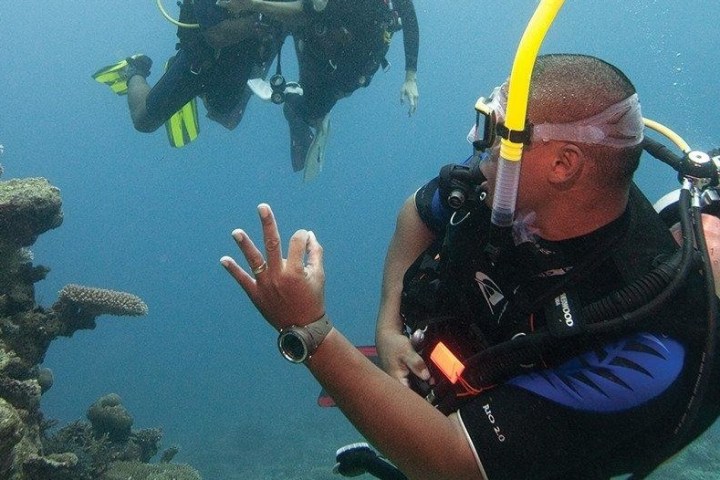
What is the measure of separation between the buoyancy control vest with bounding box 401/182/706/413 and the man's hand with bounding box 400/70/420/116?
21.9ft

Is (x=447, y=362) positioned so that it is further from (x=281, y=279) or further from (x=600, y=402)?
(x=281, y=279)

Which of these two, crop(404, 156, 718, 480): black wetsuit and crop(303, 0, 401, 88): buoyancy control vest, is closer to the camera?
crop(404, 156, 718, 480): black wetsuit

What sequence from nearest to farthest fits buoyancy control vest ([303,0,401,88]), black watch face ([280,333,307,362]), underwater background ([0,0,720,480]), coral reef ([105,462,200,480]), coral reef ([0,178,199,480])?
1. black watch face ([280,333,307,362])
2. coral reef ([0,178,199,480])
3. coral reef ([105,462,200,480])
4. buoyancy control vest ([303,0,401,88])
5. underwater background ([0,0,720,480])

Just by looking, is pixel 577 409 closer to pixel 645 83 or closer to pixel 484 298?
pixel 484 298

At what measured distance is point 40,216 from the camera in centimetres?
572

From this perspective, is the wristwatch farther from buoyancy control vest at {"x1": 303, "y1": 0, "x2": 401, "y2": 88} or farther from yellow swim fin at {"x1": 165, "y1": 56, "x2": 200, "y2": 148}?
yellow swim fin at {"x1": 165, "y1": 56, "x2": 200, "y2": 148}

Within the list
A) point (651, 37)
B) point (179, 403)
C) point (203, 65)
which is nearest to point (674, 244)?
point (203, 65)

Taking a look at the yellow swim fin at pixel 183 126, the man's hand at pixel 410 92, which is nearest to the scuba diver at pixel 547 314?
the man's hand at pixel 410 92

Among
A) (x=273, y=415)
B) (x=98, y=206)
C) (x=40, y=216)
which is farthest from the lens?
(x=98, y=206)

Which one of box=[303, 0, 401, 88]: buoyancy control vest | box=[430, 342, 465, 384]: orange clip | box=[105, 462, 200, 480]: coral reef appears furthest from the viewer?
box=[303, 0, 401, 88]: buoyancy control vest

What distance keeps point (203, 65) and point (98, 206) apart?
374ft

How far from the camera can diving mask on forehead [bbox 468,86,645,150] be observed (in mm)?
1940

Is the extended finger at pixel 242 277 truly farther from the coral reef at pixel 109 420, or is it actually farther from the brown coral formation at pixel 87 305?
the coral reef at pixel 109 420

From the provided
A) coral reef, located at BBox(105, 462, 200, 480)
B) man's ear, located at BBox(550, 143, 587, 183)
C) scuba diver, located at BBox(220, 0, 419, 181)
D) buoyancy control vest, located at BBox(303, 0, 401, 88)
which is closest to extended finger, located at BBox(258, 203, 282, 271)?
man's ear, located at BBox(550, 143, 587, 183)
